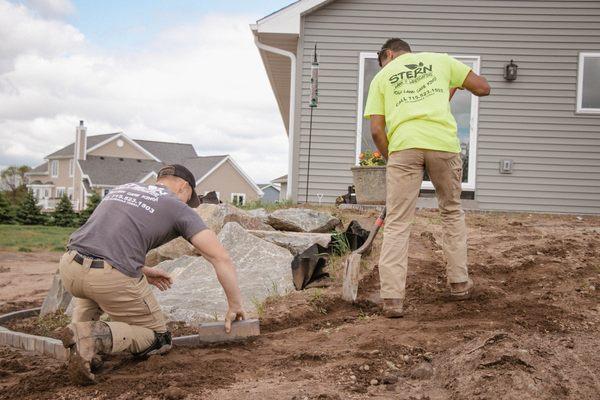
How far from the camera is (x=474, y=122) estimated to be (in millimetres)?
10523

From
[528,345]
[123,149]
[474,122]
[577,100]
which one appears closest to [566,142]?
[577,100]

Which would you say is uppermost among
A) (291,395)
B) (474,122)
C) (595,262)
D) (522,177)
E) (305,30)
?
(305,30)

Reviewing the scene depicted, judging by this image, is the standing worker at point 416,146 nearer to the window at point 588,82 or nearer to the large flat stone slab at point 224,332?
the large flat stone slab at point 224,332

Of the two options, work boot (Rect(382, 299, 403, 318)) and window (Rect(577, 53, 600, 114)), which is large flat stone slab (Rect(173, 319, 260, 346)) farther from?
window (Rect(577, 53, 600, 114))

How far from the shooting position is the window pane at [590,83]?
10.5m

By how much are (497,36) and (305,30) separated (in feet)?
10.3

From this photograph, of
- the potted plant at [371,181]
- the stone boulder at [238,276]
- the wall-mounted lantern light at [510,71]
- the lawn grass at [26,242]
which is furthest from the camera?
the lawn grass at [26,242]

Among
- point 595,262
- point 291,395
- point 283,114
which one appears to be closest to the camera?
point 291,395

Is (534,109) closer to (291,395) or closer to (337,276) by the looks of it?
(337,276)

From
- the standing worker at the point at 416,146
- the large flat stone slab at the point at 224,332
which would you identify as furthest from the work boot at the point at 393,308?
the large flat stone slab at the point at 224,332

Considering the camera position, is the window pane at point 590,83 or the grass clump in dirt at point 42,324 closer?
the grass clump in dirt at point 42,324

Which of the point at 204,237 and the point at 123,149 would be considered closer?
the point at 204,237

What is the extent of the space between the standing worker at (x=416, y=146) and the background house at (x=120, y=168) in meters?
40.8

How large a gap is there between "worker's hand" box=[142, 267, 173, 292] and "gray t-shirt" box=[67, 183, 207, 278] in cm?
45
